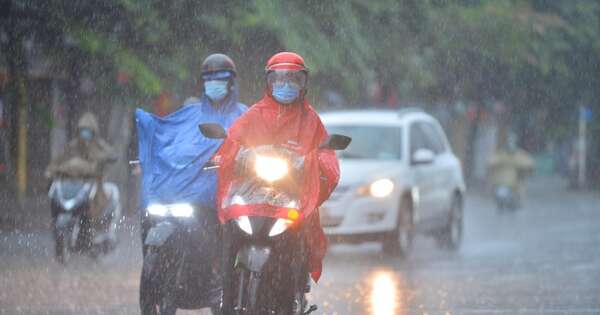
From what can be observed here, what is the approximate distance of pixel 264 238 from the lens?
290 inches

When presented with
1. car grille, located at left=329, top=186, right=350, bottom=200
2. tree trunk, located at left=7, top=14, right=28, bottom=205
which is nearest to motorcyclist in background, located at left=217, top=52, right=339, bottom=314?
car grille, located at left=329, top=186, right=350, bottom=200

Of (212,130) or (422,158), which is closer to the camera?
(212,130)

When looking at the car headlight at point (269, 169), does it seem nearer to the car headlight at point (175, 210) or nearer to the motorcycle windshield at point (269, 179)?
the motorcycle windshield at point (269, 179)

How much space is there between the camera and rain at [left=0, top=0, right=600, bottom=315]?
7.78m

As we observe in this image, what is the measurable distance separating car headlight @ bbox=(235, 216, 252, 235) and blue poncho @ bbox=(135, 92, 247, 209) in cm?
151

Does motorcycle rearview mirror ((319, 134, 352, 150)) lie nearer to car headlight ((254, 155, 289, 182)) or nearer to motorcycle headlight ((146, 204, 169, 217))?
car headlight ((254, 155, 289, 182))

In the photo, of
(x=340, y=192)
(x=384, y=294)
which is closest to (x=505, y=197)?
(x=340, y=192)

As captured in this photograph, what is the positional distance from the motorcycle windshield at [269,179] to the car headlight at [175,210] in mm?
1380

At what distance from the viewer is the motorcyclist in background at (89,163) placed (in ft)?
51.2

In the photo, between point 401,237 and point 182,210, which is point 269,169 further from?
point 401,237

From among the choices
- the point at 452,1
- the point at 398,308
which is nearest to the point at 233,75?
the point at 398,308

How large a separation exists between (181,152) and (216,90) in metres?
0.43

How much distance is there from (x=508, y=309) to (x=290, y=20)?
9324 millimetres

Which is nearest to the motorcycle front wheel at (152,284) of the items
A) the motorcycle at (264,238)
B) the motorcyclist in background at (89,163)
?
the motorcycle at (264,238)
